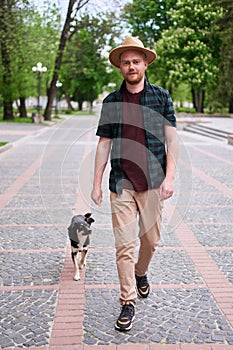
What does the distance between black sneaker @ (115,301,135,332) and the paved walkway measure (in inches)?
2.3

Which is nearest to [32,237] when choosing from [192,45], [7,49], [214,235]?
[214,235]

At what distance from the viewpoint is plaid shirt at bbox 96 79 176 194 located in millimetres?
3623

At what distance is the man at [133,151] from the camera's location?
11.8ft

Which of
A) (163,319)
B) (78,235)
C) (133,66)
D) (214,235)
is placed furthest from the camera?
(214,235)

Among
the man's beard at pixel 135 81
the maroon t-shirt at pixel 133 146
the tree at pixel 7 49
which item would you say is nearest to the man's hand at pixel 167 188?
the maroon t-shirt at pixel 133 146

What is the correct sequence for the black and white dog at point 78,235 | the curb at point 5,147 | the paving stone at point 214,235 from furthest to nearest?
the curb at point 5,147, the paving stone at point 214,235, the black and white dog at point 78,235

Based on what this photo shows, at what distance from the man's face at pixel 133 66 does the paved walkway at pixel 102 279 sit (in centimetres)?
189

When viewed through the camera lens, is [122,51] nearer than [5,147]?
Yes

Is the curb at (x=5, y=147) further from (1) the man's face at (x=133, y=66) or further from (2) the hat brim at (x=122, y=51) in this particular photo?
(1) the man's face at (x=133, y=66)

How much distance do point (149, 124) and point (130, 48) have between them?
23.3 inches

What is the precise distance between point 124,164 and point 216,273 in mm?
1916

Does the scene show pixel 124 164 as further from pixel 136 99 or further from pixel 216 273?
pixel 216 273

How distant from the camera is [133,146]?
3.65m

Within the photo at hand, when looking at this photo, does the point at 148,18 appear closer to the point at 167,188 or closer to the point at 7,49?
the point at 7,49
